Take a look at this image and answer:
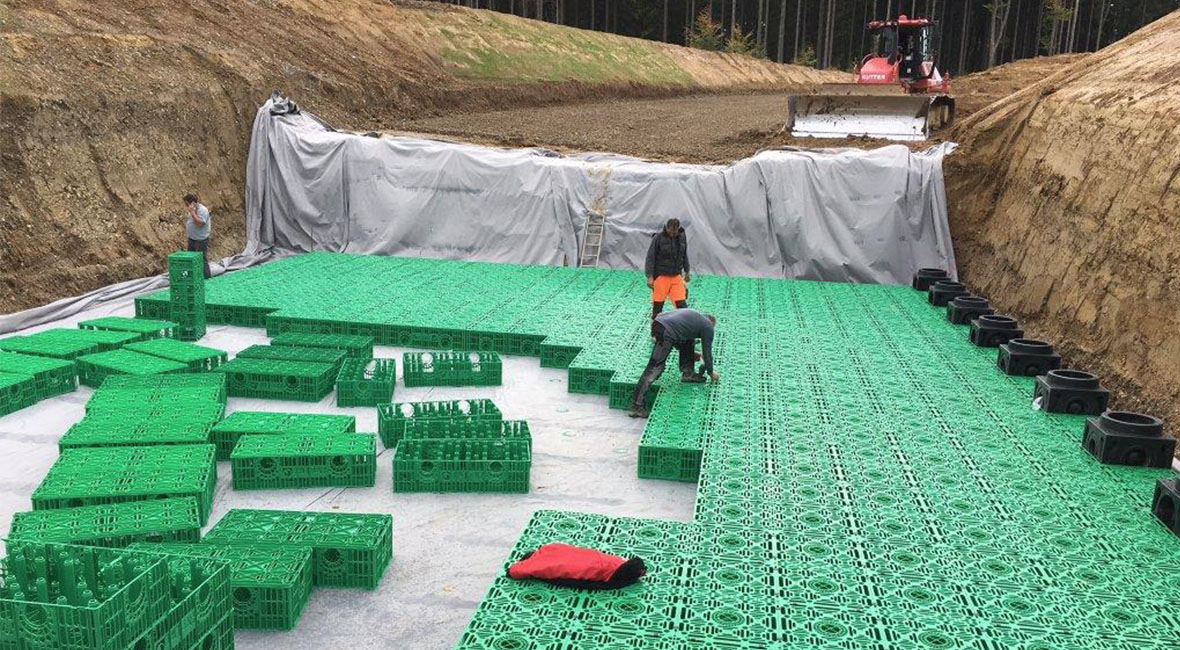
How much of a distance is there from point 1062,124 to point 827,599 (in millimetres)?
10330

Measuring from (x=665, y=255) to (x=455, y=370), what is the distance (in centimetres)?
279

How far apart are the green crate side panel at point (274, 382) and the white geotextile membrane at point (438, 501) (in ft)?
0.37

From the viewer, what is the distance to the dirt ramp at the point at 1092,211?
8891 millimetres

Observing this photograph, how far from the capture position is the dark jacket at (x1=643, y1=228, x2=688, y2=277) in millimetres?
10547

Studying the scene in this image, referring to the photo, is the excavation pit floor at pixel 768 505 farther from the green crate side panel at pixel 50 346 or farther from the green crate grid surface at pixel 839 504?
the green crate side panel at pixel 50 346

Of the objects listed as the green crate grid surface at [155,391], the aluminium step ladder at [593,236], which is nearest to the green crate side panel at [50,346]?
the green crate grid surface at [155,391]

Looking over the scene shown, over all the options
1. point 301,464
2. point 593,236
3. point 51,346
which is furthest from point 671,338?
point 593,236

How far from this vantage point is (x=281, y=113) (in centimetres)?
1723

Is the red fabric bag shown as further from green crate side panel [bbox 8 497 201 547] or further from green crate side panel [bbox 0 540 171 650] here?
green crate side panel [bbox 8 497 201 547]

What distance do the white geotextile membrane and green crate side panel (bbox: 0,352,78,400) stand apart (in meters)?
0.10

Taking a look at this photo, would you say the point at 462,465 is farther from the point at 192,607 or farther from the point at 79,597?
the point at 79,597

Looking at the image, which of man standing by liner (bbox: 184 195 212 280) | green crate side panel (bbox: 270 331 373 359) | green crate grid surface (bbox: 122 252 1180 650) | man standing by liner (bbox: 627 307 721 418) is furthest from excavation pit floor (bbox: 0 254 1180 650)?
man standing by liner (bbox: 184 195 212 280)

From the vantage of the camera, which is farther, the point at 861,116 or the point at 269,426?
the point at 861,116

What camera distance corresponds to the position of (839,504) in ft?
20.6
